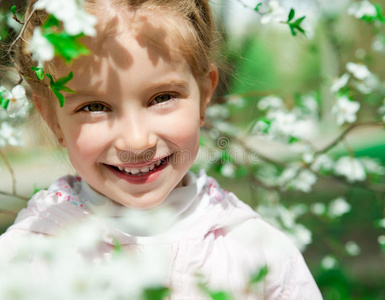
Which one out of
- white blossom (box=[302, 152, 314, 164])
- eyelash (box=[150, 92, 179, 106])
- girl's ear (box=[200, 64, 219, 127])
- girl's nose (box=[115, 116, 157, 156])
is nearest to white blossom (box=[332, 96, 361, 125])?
white blossom (box=[302, 152, 314, 164])

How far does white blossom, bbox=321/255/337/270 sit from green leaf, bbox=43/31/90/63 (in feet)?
7.38

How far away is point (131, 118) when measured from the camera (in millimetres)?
1057

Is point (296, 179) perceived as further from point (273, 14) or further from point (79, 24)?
point (79, 24)

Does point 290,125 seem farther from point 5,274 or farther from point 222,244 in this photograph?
point 5,274

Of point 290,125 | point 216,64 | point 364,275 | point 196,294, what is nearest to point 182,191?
point 196,294

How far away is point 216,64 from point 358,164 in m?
1.30

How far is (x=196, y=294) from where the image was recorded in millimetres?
1188

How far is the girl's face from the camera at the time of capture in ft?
3.41

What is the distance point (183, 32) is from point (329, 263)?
73.9 inches

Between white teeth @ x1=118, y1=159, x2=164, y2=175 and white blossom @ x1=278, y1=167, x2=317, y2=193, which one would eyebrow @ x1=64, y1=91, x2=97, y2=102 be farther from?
white blossom @ x1=278, y1=167, x2=317, y2=193

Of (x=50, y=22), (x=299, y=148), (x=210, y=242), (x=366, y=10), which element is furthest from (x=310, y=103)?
(x=50, y=22)

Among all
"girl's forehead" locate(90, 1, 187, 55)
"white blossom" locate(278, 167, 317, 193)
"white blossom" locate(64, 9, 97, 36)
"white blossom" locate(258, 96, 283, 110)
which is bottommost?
"white blossom" locate(278, 167, 317, 193)

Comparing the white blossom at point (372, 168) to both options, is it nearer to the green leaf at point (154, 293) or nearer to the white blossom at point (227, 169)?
the white blossom at point (227, 169)

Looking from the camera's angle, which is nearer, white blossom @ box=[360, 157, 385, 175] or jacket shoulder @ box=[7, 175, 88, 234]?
jacket shoulder @ box=[7, 175, 88, 234]
